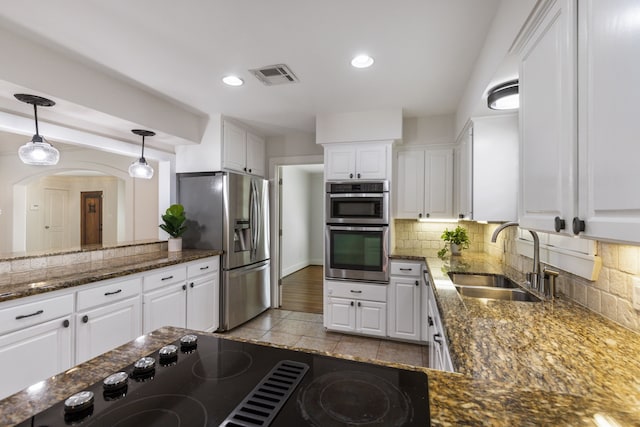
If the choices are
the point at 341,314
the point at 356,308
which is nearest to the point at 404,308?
the point at 356,308

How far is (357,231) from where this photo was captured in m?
3.26

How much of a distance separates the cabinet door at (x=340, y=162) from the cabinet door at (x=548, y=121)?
2037 millimetres

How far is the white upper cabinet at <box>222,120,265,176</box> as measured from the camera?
3.48m

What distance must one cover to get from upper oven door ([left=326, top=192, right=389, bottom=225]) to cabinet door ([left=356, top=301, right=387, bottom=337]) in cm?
89

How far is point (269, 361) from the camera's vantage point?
86 cm

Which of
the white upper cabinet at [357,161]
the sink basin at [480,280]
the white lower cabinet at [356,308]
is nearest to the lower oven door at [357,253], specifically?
the white lower cabinet at [356,308]

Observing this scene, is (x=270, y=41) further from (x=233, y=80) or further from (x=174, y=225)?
(x=174, y=225)

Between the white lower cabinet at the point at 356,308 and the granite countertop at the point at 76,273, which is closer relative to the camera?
the granite countertop at the point at 76,273

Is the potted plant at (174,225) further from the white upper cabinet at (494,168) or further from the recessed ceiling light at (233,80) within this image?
the white upper cabinet at (494,168)

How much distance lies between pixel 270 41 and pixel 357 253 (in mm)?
2180

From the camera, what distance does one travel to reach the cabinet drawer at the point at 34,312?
1.63 m

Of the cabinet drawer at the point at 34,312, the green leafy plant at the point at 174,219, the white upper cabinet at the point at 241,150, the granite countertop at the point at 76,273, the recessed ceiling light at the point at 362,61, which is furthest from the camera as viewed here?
the white upper cabinet at the point at 241,150

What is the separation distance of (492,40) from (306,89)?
4.96 ft

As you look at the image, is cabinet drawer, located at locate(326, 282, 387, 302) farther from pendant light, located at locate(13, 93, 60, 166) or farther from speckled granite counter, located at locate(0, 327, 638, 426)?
pendant light, located at locate(13, 93, 60, 166)
